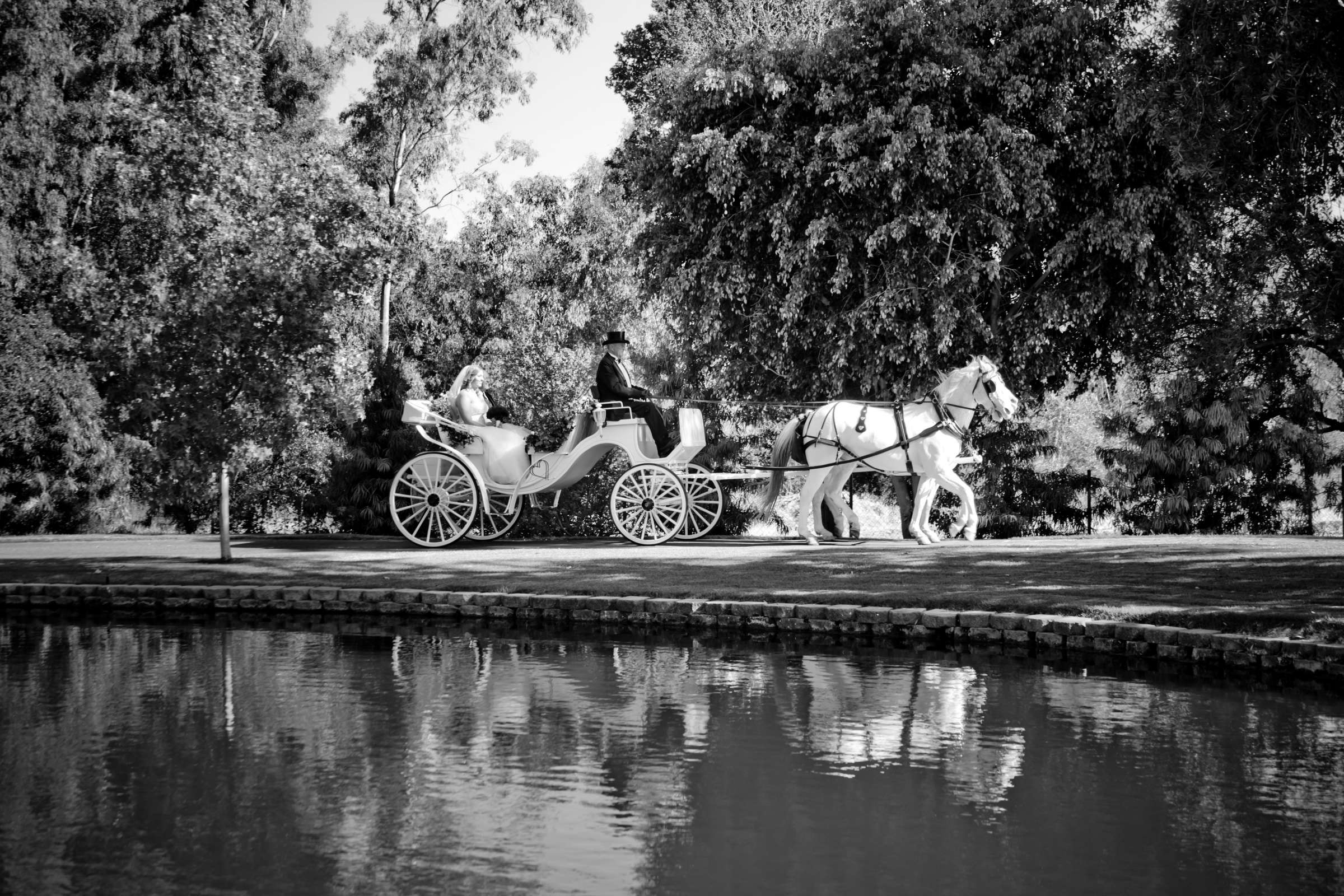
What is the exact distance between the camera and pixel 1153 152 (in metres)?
20.1

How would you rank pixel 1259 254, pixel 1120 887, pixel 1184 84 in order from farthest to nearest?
pixel 1259 254 < pixel 1184 84 < pixel 1120 887

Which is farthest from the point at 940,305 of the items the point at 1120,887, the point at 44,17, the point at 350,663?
the point at 44,17

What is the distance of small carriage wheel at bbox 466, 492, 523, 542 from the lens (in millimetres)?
19141

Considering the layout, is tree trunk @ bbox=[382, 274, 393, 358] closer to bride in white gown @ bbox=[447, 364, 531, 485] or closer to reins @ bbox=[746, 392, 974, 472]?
bride in white gown @ bbox=[447, 364, 531, 485]

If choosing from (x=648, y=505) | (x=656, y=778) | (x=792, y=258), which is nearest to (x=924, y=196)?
(x=792, y=258)

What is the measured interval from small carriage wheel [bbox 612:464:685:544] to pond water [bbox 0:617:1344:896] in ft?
22.1

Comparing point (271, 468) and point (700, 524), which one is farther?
point (271, 468)

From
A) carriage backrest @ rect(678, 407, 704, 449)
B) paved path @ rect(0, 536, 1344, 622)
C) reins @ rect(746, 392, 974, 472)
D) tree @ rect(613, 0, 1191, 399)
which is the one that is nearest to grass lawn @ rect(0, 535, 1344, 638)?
paved path @ rect(0, 536, 1344, 622)

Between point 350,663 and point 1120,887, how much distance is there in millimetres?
6951

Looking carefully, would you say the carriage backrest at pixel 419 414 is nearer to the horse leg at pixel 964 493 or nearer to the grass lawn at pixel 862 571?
the grass lawn at pixel 862 571

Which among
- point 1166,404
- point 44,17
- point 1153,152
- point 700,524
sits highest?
point 44,17

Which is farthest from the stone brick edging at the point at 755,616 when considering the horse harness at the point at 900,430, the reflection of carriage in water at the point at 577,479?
the horse harness at the point at 900,430

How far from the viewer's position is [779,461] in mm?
17781

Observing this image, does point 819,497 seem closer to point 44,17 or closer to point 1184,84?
point 1184,84
